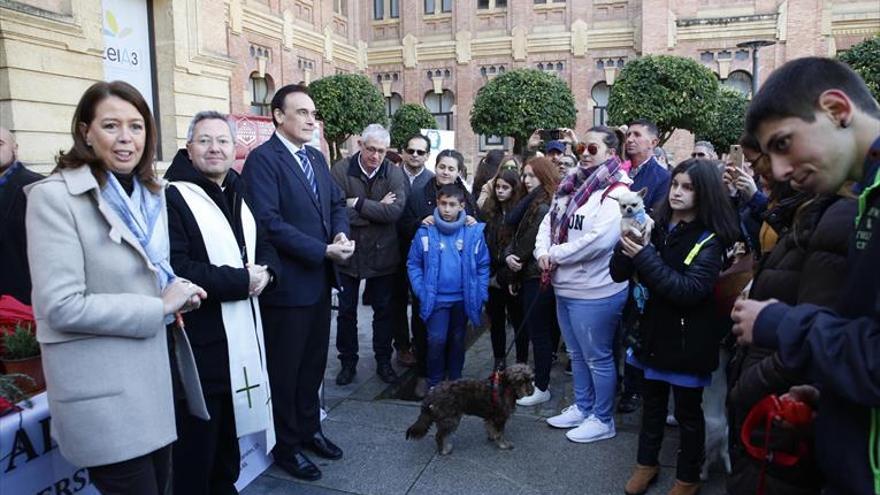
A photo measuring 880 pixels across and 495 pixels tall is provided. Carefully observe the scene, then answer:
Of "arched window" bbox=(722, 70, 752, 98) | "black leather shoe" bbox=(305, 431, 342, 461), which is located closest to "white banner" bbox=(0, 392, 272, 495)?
"black leather shoe" bbox=(305, 431, 342, 461)

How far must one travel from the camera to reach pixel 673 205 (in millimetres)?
3471

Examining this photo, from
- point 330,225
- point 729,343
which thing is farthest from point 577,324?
point 330,225

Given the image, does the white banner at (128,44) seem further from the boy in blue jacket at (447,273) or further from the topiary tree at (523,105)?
the topiary tree at (523,105)

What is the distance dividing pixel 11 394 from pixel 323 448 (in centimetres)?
195

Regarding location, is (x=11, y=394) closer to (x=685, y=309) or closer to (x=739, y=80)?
(x=685, y=309)

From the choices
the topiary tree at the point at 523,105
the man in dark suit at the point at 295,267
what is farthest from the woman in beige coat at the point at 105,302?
the topiary tree at the point at 523,105

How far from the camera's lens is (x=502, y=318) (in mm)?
5641

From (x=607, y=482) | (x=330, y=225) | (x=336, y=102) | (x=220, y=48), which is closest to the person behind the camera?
(x=607, y=482)

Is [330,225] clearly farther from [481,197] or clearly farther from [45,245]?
[481,197]

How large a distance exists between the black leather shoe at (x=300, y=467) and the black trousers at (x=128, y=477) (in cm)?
147

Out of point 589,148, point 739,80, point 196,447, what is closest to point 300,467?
point 196,447

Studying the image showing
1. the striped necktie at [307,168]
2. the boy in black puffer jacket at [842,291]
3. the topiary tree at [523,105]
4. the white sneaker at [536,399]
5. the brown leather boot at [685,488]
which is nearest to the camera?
the boy in black puffer jacket at [842,291]

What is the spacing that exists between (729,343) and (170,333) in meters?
3.05

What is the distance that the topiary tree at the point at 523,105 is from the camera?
20.9 metres
